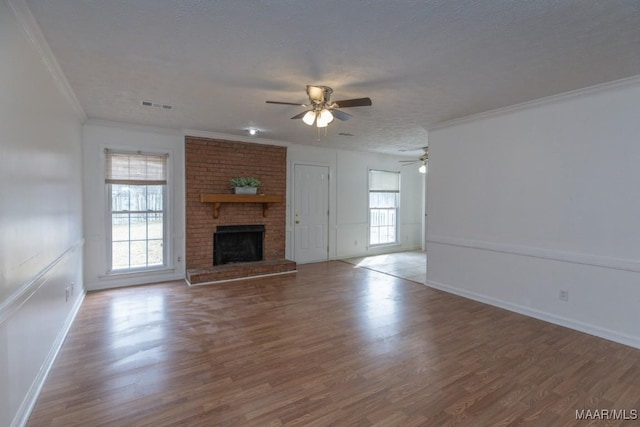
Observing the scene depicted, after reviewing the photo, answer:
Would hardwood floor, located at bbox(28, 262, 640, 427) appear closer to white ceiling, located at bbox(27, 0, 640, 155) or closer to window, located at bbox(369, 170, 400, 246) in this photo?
white ceiling, located at bbox(27, 0, 640, 155)

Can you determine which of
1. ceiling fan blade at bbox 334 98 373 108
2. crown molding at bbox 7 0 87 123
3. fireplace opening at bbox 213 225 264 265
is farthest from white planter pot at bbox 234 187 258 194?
ceiling fan blade at bbox 334 98 373 108

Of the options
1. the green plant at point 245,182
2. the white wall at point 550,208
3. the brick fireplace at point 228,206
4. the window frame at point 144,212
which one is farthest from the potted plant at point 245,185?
the white wall at point 550,208

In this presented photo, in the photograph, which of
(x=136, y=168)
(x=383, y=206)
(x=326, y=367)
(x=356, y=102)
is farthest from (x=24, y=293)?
(x=383, y=206)

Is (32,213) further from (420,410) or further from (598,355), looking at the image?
(598,355)

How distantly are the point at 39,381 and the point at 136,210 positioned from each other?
3163 mm

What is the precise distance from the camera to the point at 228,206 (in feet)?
18.9

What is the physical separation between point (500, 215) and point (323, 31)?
10.7 feet

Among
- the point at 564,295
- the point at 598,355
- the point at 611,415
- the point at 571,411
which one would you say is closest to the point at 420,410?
the point at 571,411

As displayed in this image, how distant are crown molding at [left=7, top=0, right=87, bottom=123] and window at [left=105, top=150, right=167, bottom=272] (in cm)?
150

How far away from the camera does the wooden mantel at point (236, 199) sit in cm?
534

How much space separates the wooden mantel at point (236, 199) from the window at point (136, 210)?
722mm

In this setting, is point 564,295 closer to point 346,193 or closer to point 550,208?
point 550,208

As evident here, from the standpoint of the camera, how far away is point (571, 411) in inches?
82.0

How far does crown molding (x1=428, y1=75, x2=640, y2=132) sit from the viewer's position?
9.80ft
